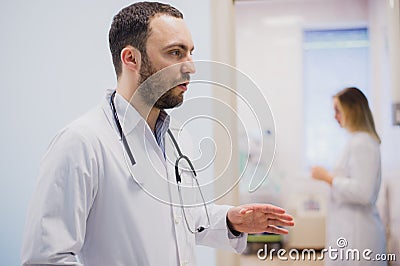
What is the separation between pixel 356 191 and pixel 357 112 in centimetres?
27

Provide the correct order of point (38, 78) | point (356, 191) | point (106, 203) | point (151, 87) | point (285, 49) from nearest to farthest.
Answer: point (106, 203), point (151, 87), point (356, 191), point (38, 78), point (285, 49)

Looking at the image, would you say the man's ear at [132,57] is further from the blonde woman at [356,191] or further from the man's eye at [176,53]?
the blonde woman at [356,191]

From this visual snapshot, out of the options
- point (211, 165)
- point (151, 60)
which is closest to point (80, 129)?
point (151, 60)

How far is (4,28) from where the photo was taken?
6.04 feet

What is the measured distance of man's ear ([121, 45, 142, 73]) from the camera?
1285 mm

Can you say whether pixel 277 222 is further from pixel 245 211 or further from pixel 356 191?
pixel 356 191

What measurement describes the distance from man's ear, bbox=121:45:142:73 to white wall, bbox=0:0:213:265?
487 mm

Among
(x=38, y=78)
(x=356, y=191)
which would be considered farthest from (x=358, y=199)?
(x=38, y=78)

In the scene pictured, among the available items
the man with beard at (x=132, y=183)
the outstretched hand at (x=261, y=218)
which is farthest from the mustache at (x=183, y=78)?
the outstretched hand at (x=261, y=218)

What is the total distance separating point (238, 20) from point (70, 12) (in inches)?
31.2

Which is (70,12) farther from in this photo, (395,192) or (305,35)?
(395,192)

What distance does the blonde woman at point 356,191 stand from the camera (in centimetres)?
162

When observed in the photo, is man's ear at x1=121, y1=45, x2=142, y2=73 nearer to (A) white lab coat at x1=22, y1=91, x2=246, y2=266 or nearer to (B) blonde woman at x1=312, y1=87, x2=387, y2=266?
(A) white lab coat at x1=22, y1=91, x2=246, y2=266

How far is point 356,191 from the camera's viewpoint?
5.32 ft
